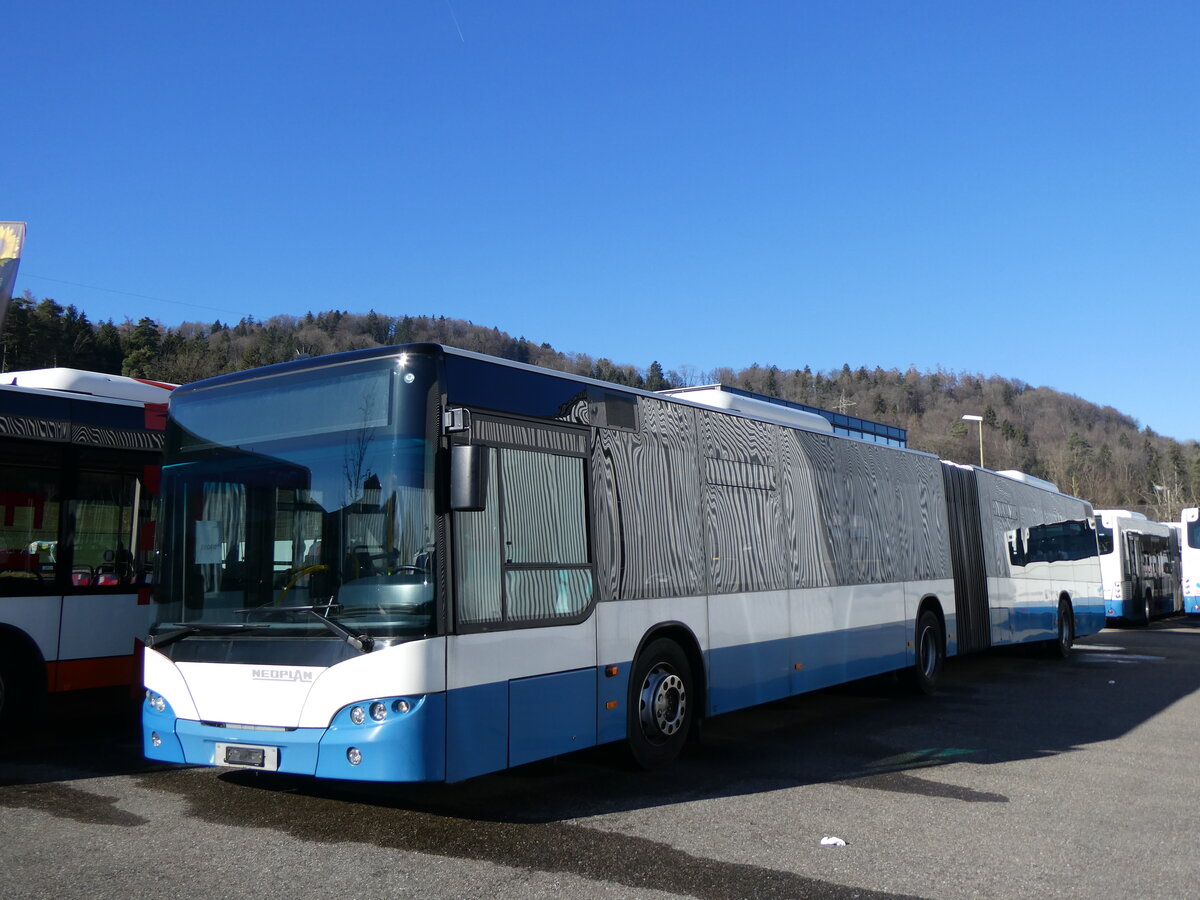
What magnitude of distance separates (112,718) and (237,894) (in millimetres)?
6595

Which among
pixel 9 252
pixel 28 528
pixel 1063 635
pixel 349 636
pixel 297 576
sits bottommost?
pixel 1063 635

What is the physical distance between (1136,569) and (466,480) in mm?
28954

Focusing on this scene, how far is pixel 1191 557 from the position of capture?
103 ft

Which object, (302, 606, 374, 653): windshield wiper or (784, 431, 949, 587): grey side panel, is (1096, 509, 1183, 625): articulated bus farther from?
(302, 606, 374, 653): windshield wiper

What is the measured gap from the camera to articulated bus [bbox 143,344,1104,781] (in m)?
5.90

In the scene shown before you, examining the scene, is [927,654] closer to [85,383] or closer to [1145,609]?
[85,383]

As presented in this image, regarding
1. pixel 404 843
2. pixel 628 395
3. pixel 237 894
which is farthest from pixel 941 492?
pixel 237 894

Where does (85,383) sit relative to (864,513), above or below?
above

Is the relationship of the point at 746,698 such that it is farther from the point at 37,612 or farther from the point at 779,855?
the point at 37,612

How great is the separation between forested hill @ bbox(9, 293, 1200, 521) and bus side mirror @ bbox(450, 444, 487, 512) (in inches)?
494

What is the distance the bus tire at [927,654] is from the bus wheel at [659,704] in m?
5.41

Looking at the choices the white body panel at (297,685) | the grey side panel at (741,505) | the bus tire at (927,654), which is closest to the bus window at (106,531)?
the white body panel at (297,685)

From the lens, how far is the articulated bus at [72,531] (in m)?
8.45

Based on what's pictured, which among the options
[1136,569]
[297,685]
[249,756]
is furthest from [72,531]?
[1136,569]
